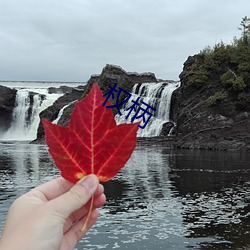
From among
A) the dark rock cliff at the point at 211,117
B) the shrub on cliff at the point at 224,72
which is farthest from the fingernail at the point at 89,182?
the shrub on cliff at the point at 224,72

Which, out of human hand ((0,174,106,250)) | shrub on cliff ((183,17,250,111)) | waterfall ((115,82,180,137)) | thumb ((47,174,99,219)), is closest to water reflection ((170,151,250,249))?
human hand ((0,174,106,250))

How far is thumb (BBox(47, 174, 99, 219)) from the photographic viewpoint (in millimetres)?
1907

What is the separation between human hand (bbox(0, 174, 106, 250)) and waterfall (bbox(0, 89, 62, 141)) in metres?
62.3

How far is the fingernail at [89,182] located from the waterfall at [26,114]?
6249 centimetres

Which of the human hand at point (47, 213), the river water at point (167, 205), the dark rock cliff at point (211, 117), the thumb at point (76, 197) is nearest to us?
the human hand at point (47, 213)

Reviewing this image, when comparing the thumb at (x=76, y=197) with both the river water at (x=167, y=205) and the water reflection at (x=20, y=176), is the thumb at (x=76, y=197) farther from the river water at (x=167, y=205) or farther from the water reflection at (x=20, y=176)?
the water reflection at (x=20, y=176)

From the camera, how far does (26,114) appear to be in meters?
66.1

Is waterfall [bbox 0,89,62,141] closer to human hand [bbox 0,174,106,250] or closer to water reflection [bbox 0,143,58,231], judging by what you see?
water reflection [bbox 0,143,58,231]

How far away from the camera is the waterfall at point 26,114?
6450 centimetres

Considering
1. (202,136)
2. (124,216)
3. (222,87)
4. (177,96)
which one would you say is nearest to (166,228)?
(124,216)

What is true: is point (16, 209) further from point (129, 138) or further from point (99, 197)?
point (129, 138)

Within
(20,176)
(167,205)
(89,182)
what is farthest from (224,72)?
(89,182)

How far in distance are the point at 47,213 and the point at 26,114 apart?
216 feet

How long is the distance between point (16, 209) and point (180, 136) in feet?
139
